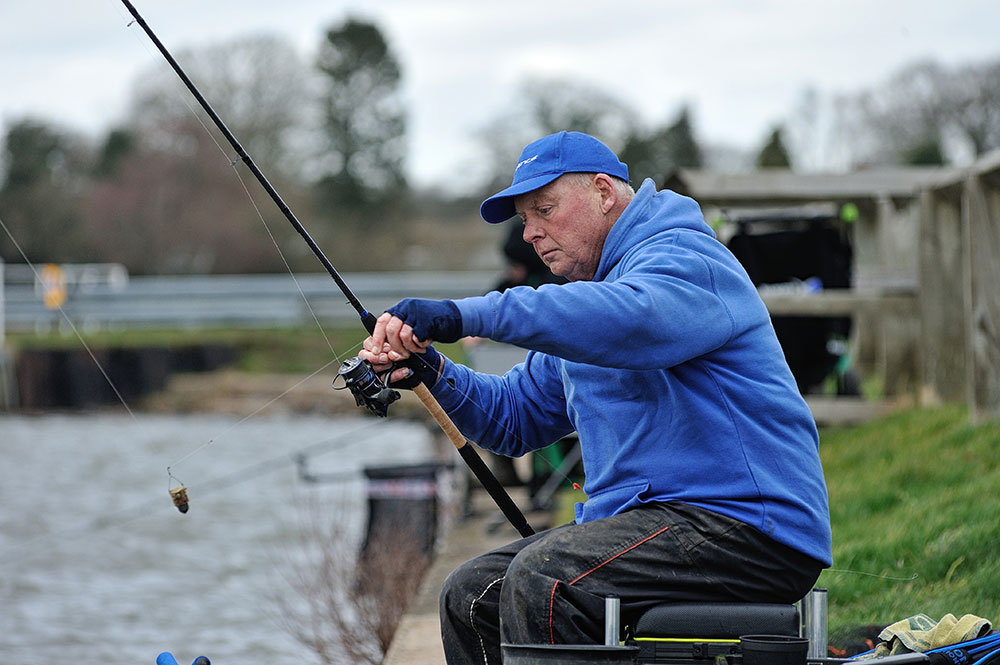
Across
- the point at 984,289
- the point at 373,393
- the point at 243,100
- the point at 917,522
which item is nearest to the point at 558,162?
the point at 373,393

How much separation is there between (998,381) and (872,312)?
1864 mm

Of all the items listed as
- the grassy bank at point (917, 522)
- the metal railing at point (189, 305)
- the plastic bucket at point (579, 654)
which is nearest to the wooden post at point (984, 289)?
the grassy bank at point (917, 522)

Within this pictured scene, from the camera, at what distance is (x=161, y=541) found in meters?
11.2

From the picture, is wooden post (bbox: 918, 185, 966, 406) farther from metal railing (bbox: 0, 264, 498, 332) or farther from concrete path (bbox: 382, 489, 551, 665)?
metal railing (bbox: 0, 264, 498, 332)

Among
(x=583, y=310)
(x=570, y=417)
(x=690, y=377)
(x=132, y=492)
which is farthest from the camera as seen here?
(x=132, y=492)

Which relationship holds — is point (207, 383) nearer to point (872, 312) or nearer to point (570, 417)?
point (872, 312)

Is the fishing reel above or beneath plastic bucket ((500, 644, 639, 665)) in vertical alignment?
above

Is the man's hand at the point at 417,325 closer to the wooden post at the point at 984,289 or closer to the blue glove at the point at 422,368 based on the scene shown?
the blue glove at the point at 422,368

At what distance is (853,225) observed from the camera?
9.66 meters

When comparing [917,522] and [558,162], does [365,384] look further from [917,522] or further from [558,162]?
[917,522]

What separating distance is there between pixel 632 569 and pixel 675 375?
1.35 ft

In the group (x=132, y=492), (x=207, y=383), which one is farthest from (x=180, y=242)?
(x=132, y=492)

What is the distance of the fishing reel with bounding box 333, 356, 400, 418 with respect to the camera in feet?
9.07

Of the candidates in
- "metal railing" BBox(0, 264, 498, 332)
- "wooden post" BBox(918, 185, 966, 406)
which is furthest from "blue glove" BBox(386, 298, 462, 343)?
"metal railing" BBox(0, 264, 498, 332)
